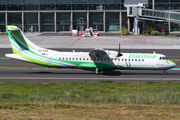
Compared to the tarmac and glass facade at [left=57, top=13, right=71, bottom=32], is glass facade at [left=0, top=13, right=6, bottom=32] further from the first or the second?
glass facade at [left=57, top=13, right=71, bottom=32]

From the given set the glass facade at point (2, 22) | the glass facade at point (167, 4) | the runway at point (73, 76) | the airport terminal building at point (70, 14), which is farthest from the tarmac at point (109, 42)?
the runway at point (73, 76)

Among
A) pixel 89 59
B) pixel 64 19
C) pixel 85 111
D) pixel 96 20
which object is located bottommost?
pixel 85 111

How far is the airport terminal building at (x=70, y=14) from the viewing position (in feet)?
289

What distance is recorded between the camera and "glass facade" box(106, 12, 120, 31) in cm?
9069

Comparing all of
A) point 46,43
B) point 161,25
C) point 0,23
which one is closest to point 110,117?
point 46,43

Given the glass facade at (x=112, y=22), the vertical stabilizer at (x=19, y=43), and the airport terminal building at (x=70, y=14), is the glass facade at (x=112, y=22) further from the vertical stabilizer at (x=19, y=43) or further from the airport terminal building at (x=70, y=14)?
the vertical stabilizer at (x=19, y=43)

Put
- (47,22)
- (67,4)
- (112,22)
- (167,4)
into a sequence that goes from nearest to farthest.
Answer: (167,4)
(67,4)
(112,22)
(47,22)

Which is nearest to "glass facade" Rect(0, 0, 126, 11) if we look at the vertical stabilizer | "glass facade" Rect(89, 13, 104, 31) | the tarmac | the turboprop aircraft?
"glass facade" Rect(89, 13, 104, 31)

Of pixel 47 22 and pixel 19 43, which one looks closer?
pixel 19 43

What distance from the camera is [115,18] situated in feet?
298

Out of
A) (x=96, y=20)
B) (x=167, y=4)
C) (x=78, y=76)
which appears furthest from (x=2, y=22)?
(x=78, y=76)

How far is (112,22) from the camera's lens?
9088 cm

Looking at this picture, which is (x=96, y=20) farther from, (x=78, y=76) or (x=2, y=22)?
(x=78, y=76)

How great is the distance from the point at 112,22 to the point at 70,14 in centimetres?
1410
